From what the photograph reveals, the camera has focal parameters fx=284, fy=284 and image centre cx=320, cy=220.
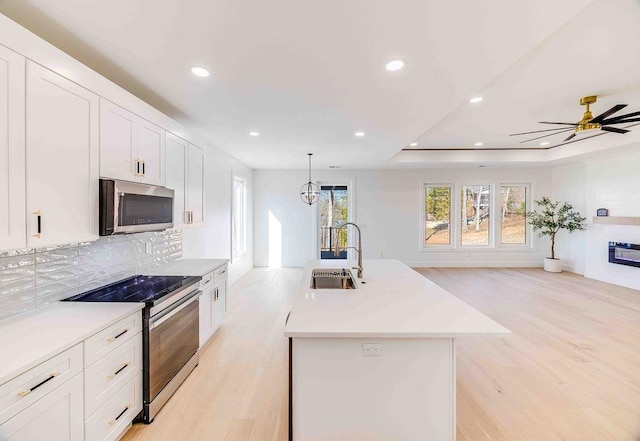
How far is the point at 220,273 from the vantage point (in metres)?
3.36

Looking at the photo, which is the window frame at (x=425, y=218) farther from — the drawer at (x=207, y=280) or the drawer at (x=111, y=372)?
the drawer at (x=111, y=372)

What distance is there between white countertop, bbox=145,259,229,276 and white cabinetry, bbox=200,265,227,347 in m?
0.06

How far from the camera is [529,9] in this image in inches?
59.9

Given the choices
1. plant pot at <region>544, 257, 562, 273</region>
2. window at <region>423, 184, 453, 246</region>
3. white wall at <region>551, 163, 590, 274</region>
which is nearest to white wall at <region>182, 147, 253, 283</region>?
window at <region>423, 184, 453, 246</region>

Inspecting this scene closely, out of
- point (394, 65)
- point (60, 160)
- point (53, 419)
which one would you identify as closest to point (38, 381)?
point (53, 419)

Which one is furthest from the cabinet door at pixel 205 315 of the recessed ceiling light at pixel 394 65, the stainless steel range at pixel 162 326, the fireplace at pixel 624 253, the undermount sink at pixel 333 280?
the fireplace at pixel 624 253

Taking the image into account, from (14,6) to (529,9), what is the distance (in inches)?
110

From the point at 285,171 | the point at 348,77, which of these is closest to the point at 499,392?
the point at 348,77

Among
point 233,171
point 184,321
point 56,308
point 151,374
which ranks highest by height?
point 233,171

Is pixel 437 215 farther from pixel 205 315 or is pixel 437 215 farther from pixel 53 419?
pixel 53 419

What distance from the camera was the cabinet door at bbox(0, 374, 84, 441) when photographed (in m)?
1.16

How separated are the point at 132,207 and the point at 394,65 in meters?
2.22

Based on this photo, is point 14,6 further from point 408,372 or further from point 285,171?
point 285,171

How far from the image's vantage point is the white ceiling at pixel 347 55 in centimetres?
156
